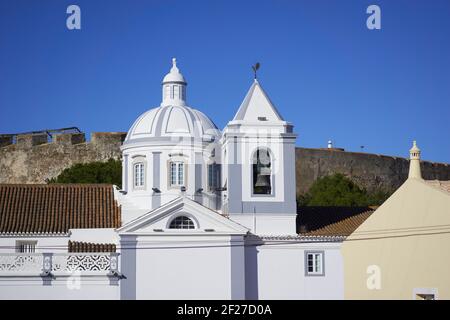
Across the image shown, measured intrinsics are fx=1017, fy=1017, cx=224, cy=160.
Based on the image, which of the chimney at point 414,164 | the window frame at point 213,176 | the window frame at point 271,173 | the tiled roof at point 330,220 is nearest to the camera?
the chimney at point 414,164

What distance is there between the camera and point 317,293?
109 feet

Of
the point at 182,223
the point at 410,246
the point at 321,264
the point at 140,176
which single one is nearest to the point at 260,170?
the point at 182,223

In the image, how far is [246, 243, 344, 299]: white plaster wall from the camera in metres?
33.2

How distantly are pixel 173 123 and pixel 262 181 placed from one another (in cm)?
433

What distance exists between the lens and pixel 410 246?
2806 cm

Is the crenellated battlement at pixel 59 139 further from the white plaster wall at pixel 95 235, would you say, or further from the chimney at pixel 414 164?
the chimney at pixel 414 164

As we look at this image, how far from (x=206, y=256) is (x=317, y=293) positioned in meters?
3.89

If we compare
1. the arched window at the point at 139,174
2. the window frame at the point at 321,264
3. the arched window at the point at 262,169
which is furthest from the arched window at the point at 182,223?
the window frame at the point at 321,264

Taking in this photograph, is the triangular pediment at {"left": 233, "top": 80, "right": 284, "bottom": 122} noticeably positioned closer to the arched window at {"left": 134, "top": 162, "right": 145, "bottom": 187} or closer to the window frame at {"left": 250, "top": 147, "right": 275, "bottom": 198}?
the window frame at {"left": 250, "top": 147, "right": 275, "bottom": 198}

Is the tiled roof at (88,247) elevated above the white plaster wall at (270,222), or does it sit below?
below

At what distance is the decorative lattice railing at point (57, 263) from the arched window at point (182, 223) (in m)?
2.11

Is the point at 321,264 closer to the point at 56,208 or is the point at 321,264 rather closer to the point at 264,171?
the point at 264,171

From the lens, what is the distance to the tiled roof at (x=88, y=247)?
110 feet

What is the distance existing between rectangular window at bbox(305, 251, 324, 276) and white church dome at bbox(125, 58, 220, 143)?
597 cm
